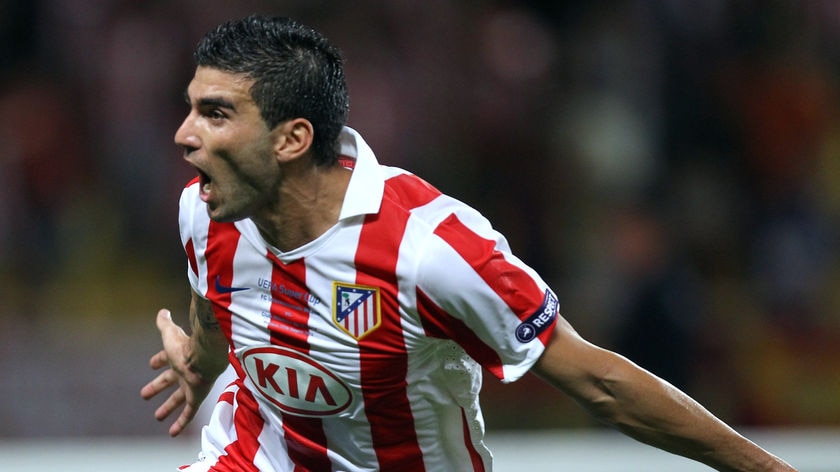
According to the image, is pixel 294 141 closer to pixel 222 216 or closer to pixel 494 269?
pixel 222 216

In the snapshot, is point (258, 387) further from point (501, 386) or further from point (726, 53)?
point (726, 53)

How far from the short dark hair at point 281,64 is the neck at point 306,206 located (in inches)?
2.8

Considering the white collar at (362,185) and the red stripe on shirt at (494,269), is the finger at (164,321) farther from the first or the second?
Answer: the red stripe on shirt at (494,269)

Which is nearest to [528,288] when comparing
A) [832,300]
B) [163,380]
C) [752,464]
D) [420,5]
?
[752,464]

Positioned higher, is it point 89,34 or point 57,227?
point 89,34

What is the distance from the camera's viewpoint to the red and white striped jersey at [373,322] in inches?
106

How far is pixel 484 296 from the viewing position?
264 cm

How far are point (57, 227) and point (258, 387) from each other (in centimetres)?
466

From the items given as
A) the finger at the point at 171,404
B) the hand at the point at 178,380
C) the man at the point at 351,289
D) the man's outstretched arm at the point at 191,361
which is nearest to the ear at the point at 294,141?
the man at the point at 351,289

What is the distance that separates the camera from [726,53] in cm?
782

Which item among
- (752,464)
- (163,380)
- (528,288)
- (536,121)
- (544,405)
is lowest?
(544,405)

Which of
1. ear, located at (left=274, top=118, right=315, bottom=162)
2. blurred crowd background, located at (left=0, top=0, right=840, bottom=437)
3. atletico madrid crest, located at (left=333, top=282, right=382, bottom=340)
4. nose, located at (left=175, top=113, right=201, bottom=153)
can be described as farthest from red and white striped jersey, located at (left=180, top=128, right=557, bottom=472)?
blurred crowd background, located at (left=0, top=0, right=840, bottom=437)

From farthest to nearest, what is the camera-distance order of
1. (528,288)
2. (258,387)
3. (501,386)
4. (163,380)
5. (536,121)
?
(536,121) < (501,386) < (163,380) < (258,387) < (528,288)

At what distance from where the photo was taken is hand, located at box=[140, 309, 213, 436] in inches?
139
